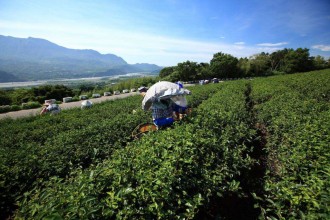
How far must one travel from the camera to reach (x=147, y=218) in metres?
1.87

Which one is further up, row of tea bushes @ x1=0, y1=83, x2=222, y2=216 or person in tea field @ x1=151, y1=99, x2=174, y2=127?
person in tea field @ x1=151, y1=99, x2=174, y2=127

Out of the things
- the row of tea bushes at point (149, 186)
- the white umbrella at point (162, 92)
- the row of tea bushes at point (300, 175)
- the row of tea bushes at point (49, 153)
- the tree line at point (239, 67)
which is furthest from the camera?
the tree line at point (239, 67)

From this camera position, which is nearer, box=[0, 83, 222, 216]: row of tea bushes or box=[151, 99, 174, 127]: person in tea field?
box=[0, 83, 222, 216]: row of tea bushes

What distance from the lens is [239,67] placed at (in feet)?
212

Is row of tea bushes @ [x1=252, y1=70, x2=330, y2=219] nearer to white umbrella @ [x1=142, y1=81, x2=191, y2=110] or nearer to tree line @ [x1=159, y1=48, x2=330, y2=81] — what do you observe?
white umbrella @ [x1=142, y1=81, x2=191, y2=110]

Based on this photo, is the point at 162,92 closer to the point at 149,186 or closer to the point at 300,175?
the point at 149,186

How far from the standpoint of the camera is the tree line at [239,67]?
5909cm

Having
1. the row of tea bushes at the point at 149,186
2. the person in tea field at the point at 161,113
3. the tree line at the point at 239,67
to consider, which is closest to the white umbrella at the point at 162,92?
the person in tea field at the point at 161,113

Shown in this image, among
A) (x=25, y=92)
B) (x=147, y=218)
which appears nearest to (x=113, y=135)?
(x=147, y=218)

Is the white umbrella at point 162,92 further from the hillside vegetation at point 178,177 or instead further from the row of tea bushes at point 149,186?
the row of tea bushes at point 149,186

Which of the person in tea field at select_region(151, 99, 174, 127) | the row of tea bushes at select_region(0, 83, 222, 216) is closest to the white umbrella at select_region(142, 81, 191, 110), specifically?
the person in tea field at select_region(151, 99, 174, 127)

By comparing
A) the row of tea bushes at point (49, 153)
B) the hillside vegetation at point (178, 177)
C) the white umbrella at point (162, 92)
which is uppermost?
the white umbrella at point (162, 92)

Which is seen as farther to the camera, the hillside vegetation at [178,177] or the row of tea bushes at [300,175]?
the row of tea bushes at [300,175]

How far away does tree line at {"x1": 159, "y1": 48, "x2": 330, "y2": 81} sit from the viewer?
2327 inches
